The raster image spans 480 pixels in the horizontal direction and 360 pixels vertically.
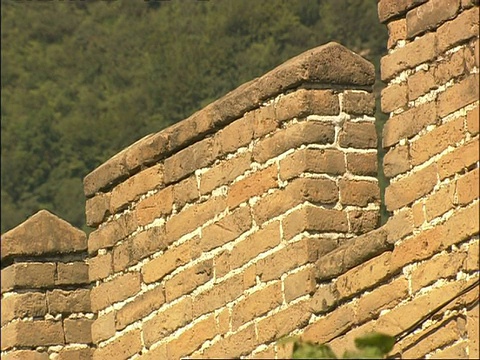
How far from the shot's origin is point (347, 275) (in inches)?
330

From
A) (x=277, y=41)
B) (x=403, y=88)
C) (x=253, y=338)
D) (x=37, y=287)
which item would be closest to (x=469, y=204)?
(x=403, y=88)

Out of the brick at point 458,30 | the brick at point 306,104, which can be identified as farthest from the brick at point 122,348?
the brick at point 458,30

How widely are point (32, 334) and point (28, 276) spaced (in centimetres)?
30

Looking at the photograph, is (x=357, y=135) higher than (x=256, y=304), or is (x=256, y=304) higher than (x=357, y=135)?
(x=357, y=135)

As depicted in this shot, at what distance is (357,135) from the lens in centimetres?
884

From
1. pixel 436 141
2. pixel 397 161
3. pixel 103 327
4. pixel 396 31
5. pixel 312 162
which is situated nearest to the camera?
pixel 436 141

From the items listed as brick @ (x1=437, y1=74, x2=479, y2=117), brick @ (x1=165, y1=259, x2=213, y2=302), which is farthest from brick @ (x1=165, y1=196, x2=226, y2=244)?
brick @ (x1=437, y1=74, x2=479, y2=117)

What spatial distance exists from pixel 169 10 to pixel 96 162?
4.05m

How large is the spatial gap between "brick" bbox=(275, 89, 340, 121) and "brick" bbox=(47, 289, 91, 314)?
1.90m

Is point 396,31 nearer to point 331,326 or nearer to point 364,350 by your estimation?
point 331,326

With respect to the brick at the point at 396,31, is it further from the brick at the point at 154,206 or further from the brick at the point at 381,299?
the brick at the point at 154,206

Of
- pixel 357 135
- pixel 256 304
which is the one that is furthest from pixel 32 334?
pixel 357 135

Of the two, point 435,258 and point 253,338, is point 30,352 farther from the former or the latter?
point 435,258

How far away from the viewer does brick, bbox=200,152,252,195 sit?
904 cm
